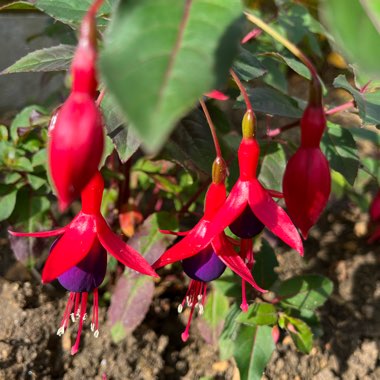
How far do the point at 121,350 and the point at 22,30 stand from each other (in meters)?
1.34

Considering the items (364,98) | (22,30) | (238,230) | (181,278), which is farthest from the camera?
(22,30)

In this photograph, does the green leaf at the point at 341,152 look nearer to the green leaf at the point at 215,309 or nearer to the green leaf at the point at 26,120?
the green leaf at the point at 215,309

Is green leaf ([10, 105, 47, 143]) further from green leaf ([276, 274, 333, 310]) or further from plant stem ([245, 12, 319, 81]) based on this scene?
plant stem ([245, 12, 319, 81])

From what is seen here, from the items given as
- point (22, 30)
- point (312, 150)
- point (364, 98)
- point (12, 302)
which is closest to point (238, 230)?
point (312, 150)

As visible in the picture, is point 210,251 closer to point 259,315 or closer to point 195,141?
point 195,141

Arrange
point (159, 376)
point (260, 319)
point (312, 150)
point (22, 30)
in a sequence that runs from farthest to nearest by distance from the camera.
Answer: point (22, 30)
point (159, 376)
point (260, 319)
point (312, 150)

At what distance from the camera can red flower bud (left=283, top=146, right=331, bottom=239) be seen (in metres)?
0.70

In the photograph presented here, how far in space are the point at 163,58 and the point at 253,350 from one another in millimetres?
866

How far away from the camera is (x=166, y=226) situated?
4.15 feet

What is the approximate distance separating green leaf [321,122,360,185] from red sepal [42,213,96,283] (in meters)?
0.48

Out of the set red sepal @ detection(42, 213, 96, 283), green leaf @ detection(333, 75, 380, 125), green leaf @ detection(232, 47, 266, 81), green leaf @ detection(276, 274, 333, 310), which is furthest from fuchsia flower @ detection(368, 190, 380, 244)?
red sepal @ detection(42, 213, 96, 283)

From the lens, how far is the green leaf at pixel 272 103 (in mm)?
1001

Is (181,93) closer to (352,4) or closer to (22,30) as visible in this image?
(352,4)

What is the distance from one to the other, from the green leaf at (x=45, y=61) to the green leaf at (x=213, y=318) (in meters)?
0.61
